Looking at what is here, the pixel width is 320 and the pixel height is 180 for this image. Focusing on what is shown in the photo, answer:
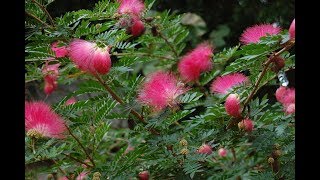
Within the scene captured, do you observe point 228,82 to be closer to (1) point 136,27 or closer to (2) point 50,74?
(1) point 136,27

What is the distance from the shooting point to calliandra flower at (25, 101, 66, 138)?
1.00 metres

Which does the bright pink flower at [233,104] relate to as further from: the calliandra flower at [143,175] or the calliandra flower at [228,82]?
the calliandra flower at [143,175]

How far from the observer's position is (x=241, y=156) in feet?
5.73

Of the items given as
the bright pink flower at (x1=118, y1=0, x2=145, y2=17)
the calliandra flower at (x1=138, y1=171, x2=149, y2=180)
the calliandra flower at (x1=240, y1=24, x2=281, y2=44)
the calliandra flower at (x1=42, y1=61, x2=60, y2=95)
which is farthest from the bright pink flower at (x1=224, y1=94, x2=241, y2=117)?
the calliandra flower at (x1=42, y1=61, x2=60, y2=95)

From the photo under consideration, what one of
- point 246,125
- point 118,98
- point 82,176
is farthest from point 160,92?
point 82,176

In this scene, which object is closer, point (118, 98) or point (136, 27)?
point (118, 98)

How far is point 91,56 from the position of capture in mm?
1042

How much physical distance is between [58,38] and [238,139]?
51 centimetres

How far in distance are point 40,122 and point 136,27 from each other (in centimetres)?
41

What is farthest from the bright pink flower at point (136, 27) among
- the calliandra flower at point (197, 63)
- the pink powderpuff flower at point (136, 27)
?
the calliandra flower at point (197, 63)

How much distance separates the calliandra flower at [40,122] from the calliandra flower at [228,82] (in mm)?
413

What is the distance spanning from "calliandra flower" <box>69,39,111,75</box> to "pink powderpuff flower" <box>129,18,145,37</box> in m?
0.22
